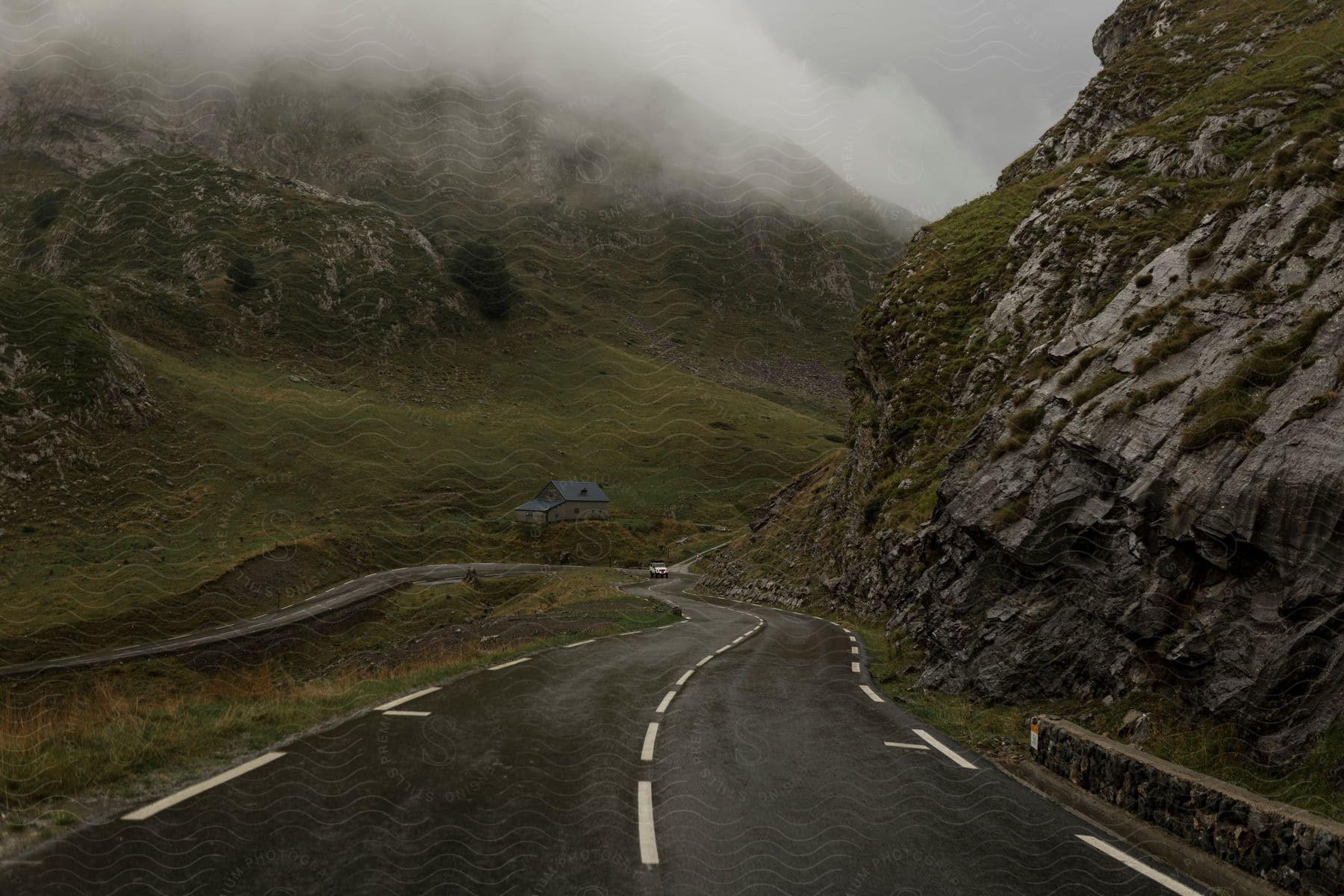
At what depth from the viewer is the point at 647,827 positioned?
22.5 ft

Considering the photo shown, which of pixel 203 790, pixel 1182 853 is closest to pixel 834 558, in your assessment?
pixel 1182 853

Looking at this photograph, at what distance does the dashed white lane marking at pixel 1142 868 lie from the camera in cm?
616

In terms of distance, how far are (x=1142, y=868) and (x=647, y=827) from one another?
190 inches

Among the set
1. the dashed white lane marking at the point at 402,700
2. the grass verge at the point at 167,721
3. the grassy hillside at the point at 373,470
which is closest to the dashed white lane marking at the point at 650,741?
the dashed white lane marking at the point at 402,700

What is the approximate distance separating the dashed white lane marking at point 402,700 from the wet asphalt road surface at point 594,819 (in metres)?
0.12

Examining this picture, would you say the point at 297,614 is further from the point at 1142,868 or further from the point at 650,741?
the point at 1142,868

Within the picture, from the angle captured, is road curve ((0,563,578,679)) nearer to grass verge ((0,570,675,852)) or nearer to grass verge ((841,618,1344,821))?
grass verge ((0,570,675,852))

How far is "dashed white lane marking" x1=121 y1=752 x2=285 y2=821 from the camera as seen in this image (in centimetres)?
656

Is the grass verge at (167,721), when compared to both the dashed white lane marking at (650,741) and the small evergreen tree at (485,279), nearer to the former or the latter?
the dashed white lane marking at (650,741)

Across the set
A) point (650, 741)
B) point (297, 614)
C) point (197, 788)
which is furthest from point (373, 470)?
point (197, 788)

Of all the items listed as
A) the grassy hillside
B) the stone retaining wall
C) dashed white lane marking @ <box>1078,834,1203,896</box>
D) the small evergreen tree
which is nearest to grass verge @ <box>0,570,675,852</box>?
dashed white lane marking @ <box>1078,834,1203,896</box>

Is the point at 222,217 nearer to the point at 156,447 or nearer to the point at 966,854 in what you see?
→ the point at 156,447

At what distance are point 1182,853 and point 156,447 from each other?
270ft

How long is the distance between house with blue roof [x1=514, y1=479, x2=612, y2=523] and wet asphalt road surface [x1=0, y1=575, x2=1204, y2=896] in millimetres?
71471
